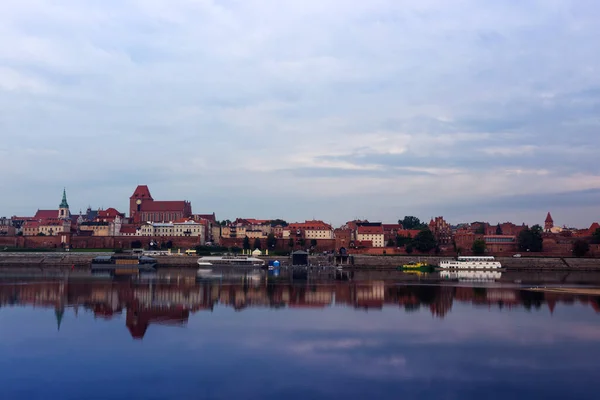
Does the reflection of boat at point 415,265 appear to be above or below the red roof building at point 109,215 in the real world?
below

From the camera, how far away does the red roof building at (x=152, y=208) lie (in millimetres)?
82000

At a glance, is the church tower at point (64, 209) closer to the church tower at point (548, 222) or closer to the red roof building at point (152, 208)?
the red roof building at point (152, 208)

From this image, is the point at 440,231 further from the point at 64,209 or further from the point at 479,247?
the point at 64,209

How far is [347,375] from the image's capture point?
537 inches

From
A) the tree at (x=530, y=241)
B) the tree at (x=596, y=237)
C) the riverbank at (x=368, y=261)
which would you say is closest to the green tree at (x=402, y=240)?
the riverbank at (x=368, y=261)

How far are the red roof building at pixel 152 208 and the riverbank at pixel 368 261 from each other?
74.0 ft

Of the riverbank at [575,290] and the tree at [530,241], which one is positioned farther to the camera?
the tree at [530,241]

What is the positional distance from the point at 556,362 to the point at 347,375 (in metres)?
5.40

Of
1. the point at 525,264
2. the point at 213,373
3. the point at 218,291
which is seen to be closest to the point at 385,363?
the point at 213,373

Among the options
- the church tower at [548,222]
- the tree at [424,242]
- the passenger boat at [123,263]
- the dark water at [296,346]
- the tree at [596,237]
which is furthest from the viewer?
the church tower at [548,222]

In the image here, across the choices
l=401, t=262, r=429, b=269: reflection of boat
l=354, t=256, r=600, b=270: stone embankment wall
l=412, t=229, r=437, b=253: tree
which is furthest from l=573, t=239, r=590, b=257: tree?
l=401, t=262, r=429, b=269: reflection of boat

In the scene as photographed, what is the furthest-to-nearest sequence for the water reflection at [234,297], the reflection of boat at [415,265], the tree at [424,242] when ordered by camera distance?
the tree at [424,242] < the reflection of boat at [415,265] < the water reflection at [234,297]

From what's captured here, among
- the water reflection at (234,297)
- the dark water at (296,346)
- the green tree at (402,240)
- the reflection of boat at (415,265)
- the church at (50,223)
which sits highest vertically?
the church at (50,223)

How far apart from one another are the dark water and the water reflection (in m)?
0.13
